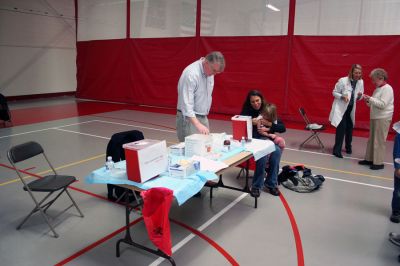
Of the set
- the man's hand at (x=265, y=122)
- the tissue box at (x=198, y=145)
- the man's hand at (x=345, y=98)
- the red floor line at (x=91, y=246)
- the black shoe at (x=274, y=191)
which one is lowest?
the red floor line at (x=91, y=246)

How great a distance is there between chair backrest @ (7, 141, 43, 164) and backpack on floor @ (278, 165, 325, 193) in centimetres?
304

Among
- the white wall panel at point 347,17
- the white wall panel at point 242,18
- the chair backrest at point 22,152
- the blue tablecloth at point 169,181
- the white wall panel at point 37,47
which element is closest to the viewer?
the blue tablecloth at point 169,181

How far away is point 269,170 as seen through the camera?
4.38 meters

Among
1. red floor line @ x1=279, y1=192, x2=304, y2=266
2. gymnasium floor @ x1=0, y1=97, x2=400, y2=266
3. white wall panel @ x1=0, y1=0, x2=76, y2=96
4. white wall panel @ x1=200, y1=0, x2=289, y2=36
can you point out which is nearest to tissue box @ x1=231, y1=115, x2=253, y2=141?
gymnasium floor @ x1=0, y1=97, x2=400, y2=266

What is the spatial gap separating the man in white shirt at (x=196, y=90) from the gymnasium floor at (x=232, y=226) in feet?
3.09

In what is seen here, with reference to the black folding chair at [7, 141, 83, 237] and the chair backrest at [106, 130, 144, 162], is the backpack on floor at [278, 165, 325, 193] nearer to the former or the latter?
the chair backrest at [106, 130, 144, 162]

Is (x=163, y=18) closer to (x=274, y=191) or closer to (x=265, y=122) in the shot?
(x=265, y=122)

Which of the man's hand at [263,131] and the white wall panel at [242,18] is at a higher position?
the white wall panel at [242,18]

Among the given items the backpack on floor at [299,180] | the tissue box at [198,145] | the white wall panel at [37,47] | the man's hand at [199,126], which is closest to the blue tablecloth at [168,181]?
the tissue box at [198,145]

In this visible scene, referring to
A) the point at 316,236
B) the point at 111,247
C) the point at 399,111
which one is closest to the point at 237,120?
the point at 316,236

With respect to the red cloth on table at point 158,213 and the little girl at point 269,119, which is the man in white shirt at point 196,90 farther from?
the red cloth on table at point 158,213

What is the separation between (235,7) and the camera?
32.0 feet

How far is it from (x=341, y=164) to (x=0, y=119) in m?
7.46

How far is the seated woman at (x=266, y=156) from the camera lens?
4183mm
